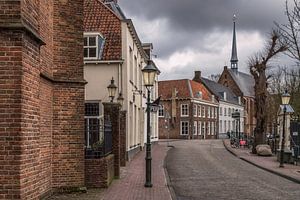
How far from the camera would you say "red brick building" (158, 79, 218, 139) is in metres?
70.3

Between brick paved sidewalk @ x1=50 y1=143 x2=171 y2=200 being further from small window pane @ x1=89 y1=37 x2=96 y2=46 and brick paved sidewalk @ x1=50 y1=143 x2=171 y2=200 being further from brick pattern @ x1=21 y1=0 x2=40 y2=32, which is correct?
small window pane @ x1=89 y1=37 x2=96 y2=46

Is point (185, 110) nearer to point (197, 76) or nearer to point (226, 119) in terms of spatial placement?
point (197, 76)

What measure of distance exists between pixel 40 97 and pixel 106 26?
1656cm

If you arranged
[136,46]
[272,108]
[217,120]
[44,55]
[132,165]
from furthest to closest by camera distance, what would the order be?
1. [217,120]
2. [272,108]
3. [136,46]
4. [132,165]
5. [44,55]

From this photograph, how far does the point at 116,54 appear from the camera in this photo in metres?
26.1

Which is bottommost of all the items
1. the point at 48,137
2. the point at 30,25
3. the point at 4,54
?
the point at 48,137

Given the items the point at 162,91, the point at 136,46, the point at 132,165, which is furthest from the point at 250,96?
the point at 132,165

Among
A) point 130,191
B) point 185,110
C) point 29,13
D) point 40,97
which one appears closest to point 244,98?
point 185,110

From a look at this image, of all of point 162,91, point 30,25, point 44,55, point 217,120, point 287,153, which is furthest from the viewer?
point 217,120

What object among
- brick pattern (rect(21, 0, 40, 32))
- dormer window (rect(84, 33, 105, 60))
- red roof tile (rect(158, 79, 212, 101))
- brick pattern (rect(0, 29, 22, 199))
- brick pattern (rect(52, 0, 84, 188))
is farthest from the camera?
red roof tile (rect(158, 79, 212, 101))

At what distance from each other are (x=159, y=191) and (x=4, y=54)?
789cm

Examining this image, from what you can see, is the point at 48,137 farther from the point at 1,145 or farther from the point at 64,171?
the point at 1,145

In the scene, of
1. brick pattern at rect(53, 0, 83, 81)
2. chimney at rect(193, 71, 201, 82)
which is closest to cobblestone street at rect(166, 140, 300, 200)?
brick pattern at rect(53, 0, 83, 81)

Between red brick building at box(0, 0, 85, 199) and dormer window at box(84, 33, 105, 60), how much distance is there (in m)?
13.5
